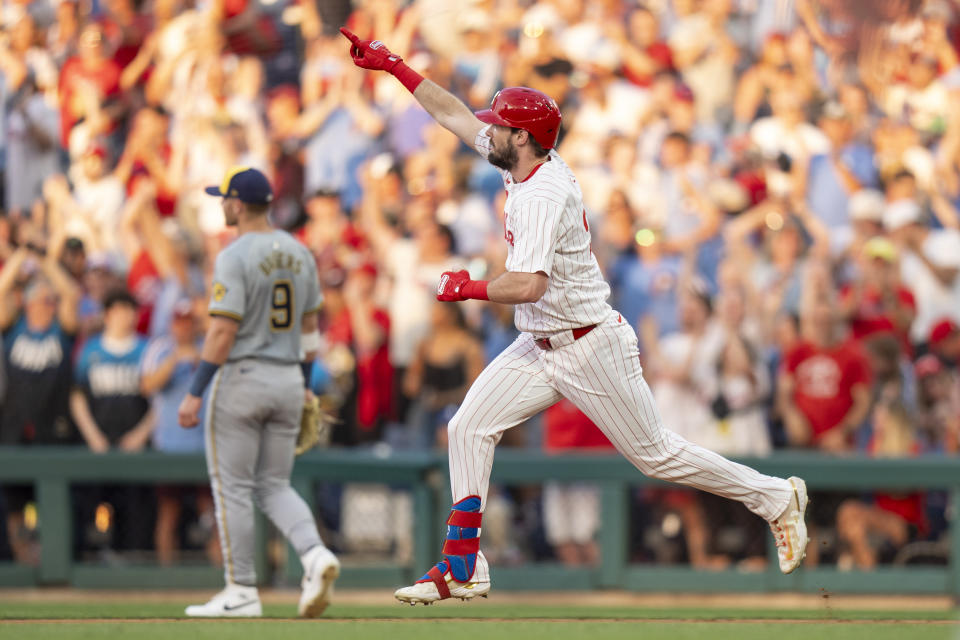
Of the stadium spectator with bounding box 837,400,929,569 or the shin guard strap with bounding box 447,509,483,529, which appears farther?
the stadium spectator with bounding box 837,400,929,569

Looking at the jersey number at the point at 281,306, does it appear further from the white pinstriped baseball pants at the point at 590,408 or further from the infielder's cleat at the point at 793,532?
the infielder's cleat at the point at 793,532

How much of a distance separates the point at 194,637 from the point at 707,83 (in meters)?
6.54

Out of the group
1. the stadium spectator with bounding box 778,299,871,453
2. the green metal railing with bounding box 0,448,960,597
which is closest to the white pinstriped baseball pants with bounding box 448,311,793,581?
the green metal railing with bounding box 0,448,960,597

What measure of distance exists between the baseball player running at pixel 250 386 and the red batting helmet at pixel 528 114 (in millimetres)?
1361

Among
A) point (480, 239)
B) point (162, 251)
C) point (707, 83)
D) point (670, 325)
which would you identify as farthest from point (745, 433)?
point (162, 251)

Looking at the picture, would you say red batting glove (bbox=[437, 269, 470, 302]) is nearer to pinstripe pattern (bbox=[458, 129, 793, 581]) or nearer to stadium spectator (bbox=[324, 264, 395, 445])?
pinstripe pattern (bbox=[458, 129, 793, 581])

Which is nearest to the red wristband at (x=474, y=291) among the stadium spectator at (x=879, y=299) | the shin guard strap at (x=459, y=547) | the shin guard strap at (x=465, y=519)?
the shin guard strap at (x=465, y=519)

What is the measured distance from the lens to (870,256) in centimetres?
864

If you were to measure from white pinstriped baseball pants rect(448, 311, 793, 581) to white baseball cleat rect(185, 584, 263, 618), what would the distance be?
3.87ft

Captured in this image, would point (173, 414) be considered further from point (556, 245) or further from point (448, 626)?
point (556, 245)

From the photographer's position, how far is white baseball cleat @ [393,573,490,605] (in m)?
4.90

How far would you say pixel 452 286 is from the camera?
462 cm

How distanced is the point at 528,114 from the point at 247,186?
1481mm

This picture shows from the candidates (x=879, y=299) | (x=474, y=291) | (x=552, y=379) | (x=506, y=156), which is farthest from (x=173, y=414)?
(x=879, y=299)
